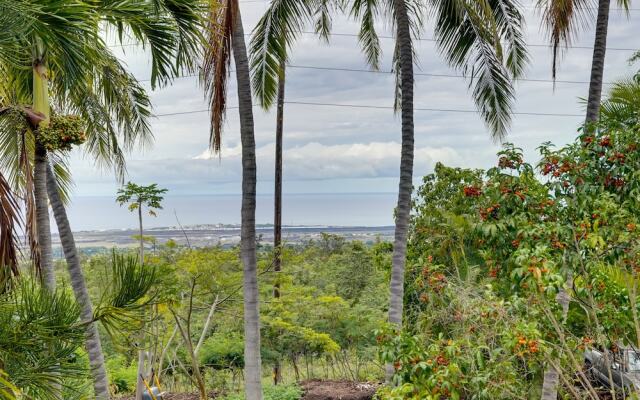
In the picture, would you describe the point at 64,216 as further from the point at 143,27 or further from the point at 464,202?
the point at 464,202

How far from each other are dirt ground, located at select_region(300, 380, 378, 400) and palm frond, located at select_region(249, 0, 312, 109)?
5.05 meters

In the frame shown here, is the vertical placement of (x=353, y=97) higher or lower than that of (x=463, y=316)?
higher

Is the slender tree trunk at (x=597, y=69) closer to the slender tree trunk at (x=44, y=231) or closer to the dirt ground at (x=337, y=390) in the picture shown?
the dirt ground at (x=337, y=390)

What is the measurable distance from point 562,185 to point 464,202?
2.89m

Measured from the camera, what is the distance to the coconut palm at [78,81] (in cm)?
303

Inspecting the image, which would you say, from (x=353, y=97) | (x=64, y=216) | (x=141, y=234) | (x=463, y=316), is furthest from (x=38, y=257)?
(x=353, y=97)

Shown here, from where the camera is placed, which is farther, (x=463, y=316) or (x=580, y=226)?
(x=463, y=316)

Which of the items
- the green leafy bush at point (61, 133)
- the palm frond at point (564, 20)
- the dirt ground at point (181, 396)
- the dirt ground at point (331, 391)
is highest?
the palm frond at point (564, 20)

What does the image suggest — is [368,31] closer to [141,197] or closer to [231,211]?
[141,197]

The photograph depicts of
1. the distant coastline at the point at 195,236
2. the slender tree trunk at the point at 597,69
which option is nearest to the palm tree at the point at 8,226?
the distant coastline at the point at 195,236

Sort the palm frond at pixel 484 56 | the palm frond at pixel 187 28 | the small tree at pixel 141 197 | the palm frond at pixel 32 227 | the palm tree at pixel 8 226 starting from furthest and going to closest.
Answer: the small tree at pixel 141 197, the palm frond at pixel 484 56, the palm frond at pixel 32 227, the palm frond at pixel 187 28, the palm tree at pixel 8 226

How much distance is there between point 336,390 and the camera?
31.9 feet

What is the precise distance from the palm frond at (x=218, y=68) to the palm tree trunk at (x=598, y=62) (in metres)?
3.75

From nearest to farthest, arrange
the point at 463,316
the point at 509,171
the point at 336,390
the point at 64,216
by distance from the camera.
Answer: the point at 463,316 → the point at 509,171 → the point at 64,216 → the point at 336,390
